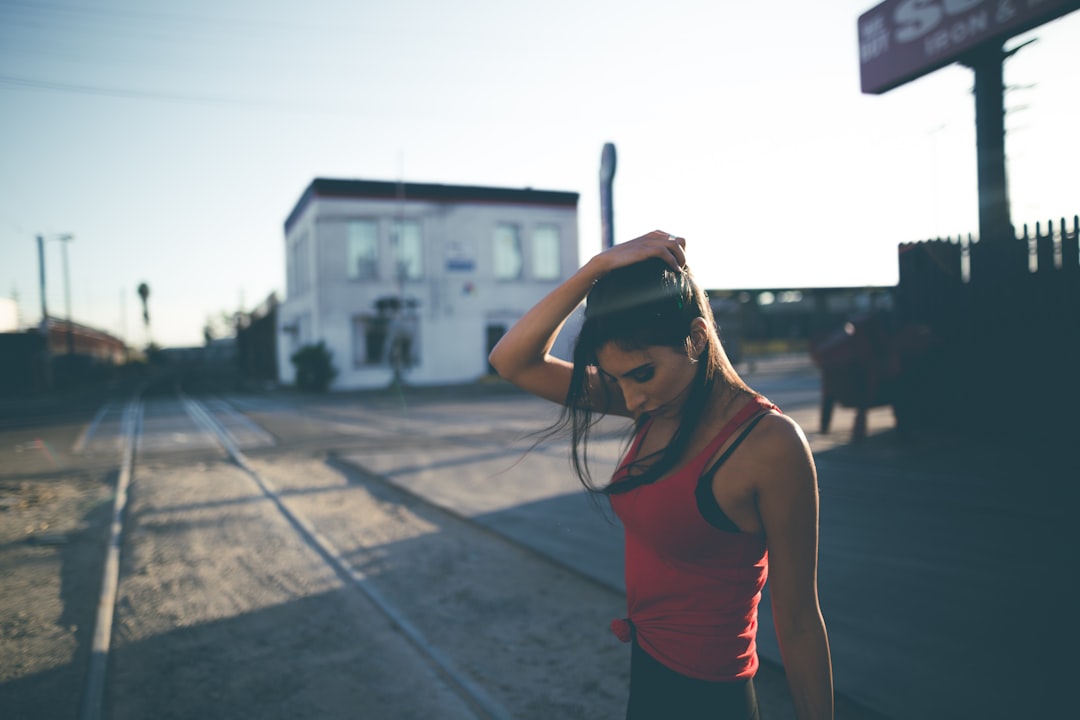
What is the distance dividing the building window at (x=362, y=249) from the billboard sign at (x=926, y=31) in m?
23.6

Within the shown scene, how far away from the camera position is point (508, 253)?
31.7 metres

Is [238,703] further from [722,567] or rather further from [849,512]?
[849,512]

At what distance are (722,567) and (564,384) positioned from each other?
27.6 inches

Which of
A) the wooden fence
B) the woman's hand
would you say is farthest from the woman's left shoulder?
the wooden fence

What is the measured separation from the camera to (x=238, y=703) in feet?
10.3

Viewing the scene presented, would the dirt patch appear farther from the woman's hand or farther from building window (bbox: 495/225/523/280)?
building window (bbox: 495/225/523/280)

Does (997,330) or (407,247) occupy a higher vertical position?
(407,247)

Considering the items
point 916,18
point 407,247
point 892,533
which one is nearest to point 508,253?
point 407,247

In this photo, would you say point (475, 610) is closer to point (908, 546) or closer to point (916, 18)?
point (908, 546)

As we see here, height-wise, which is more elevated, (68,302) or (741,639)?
(68,302)

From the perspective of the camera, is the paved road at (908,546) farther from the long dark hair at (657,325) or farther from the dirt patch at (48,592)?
the dirt patch at (48,592)

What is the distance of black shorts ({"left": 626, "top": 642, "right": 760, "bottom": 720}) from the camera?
1.48 meters

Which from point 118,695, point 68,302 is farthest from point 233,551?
point 68,302

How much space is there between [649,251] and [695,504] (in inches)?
21.4
